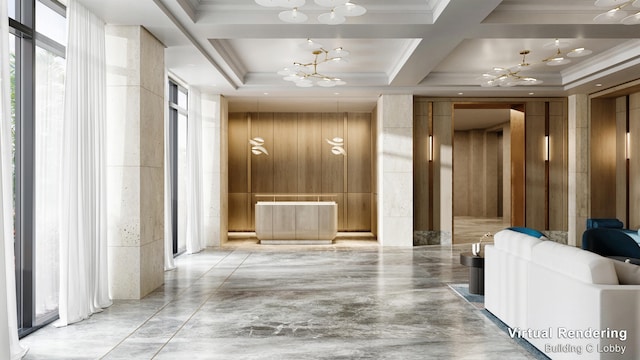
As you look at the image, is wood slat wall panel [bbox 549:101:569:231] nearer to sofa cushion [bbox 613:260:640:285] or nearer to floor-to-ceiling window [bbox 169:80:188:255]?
floor-to-ceiling window [bbox 169:80:188:255]

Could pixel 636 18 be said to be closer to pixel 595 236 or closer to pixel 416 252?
pixel 595 236

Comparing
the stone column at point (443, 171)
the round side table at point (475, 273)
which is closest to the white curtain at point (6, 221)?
the round side table at point (475, 273)

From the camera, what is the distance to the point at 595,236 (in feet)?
21.1

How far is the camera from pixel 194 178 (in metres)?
10.1

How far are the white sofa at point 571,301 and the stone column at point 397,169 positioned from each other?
6403 mm

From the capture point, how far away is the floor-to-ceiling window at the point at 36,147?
4730mm

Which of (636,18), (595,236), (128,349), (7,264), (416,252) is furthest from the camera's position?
(416,252)

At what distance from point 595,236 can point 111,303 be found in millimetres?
6232

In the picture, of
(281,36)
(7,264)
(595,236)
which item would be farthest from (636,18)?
(7,264)

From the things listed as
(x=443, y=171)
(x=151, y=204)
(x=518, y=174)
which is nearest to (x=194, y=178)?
(x=151, y=204)

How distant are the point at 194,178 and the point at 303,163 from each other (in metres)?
4.43

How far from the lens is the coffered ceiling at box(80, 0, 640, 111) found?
20.9 feet

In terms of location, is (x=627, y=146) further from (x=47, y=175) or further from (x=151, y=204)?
(x=47, y=175)

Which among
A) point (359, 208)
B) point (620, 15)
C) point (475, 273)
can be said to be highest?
point (620, 15)
